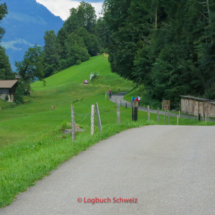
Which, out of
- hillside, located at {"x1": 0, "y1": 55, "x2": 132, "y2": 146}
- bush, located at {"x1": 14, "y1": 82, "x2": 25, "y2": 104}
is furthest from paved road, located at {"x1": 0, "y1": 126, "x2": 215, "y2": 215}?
bush, located at {"x1": 14, "y1": 82, "x2": 25, "y2": 104}

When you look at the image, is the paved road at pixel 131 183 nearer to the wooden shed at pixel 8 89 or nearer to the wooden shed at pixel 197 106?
the wooden shed at pixel 197 106

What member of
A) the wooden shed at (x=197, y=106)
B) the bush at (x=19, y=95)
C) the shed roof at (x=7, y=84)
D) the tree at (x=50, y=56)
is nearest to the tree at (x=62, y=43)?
the tree at (x=50, y=56)

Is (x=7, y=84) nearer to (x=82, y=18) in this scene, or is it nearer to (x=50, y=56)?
(x=50, y=56)

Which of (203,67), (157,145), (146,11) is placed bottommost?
(157,145)

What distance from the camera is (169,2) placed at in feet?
167

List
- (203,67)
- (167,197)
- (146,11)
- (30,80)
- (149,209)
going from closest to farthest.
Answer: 1. (149,209)
2. (167,197)
3. (203,67)
4. (146,11)
5. (30,80)

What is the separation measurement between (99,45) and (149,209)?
160 m

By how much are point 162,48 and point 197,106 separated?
47.2 feet

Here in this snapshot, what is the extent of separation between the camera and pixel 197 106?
114 feet

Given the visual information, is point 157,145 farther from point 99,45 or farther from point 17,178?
point 99,45

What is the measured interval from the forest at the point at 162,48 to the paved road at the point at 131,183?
2825cm

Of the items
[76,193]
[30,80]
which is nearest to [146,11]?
[30,80]

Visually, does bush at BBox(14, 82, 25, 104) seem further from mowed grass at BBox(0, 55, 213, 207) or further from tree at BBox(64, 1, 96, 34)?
tree at BBox(64, 1, 96, 34)

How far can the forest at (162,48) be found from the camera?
124 ft
